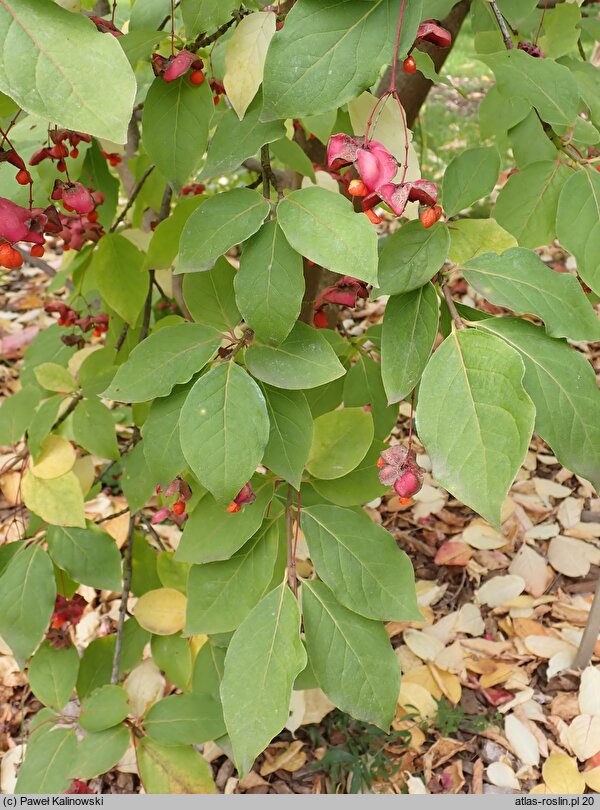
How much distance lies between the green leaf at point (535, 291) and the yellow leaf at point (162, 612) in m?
0.63

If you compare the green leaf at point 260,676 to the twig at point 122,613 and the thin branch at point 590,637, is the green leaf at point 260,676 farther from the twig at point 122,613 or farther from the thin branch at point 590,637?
the thin branch at point 590,637

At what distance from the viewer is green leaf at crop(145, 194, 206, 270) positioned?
86 cm

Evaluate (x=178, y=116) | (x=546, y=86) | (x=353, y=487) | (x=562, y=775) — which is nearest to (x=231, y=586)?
(x=353, y=487)

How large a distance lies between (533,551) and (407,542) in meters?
0.29

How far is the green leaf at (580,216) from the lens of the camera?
0.71 metres

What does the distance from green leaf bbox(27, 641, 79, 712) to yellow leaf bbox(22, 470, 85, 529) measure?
0.74 feet

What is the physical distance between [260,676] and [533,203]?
1.84 feet

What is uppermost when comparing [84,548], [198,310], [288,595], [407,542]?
[198,310]

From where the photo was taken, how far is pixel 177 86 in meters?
0.78

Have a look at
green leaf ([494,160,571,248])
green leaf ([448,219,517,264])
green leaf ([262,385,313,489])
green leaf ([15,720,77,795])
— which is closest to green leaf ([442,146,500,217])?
green leaf ([448,219,517,264])

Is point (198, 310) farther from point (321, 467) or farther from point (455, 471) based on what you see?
point (455, 471)

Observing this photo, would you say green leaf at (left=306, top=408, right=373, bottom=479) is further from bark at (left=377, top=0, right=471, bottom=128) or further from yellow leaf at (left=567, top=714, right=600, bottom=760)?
yellow leaf at (left=567, top=714, right=600, bottom=760)

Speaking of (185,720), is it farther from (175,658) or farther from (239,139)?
(239,139)

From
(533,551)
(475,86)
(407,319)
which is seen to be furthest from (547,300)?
(475,86)
